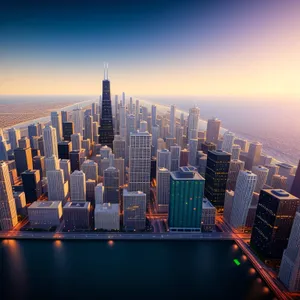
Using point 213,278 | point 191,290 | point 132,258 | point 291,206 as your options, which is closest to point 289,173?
point 291,206

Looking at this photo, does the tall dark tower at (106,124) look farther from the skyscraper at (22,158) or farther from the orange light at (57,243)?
the orange light at (57,243)

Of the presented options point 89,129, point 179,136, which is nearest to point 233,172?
point 179,136

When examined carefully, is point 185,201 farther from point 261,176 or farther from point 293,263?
point 261,176

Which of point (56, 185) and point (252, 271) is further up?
point (56, 185)

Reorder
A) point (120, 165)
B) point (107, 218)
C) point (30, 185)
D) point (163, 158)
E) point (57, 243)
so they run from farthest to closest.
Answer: point (120, 165) < point (163, 158) < point (30, 185) < point (107, 218) < point (57, 243)

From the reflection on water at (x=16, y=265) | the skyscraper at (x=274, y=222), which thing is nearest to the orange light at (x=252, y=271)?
the skyscraper at (x=274, y=222)

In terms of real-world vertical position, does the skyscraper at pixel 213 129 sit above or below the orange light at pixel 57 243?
above
